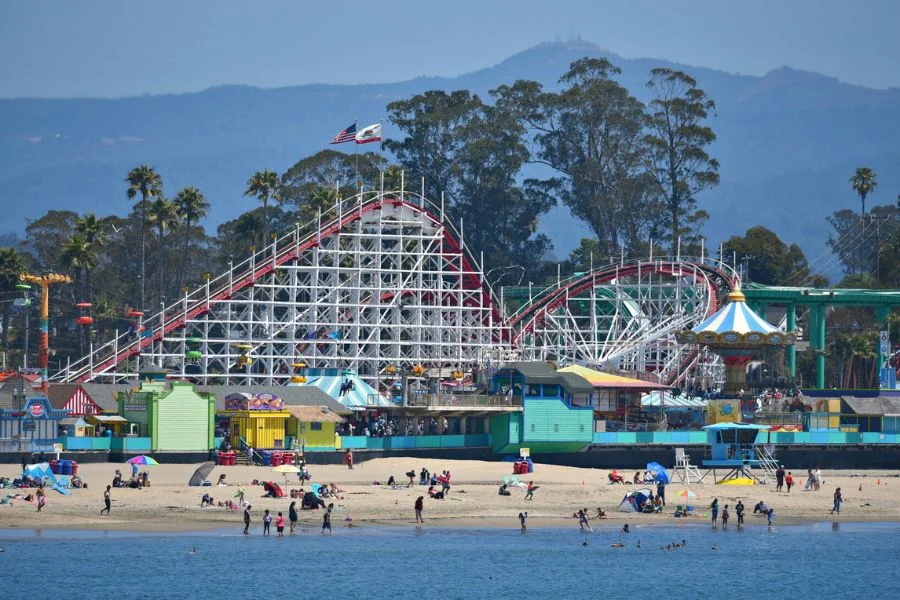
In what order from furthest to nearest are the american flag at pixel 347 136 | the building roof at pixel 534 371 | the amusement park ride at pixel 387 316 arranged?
1. the american flag at pixel 347 136
2. the amusement park ride at pixel 387 316
3. the building roof at pixel 534 371

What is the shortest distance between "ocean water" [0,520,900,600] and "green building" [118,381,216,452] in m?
15.1

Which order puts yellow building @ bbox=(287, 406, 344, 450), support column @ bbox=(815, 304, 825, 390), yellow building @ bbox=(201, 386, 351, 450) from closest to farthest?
A: yellow building @ bbox=(201, 386, 351, 450)
yellow building @ bbox=(287, 406, 344, 450)
support column @ bbox=(815, 304, 825, 390)

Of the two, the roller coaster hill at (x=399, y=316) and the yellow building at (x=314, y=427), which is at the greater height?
the roller coaster hill at (x=399, y=316)

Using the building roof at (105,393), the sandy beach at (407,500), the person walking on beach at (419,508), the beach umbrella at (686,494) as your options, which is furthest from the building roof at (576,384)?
the building roof at (105,393)

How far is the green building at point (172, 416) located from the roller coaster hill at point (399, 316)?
970 cm

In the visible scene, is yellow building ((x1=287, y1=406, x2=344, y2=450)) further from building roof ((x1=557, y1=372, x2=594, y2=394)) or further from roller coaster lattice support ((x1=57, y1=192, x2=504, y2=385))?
roller coaster lattice support ((x1=57, y1=192, x2=504, y2=385))

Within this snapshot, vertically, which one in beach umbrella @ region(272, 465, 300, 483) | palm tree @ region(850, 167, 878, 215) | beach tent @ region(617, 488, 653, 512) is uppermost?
palm tree @ region(850, 167, 878, 215)

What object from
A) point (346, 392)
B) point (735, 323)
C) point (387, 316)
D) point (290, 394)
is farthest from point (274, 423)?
point (387, 316)

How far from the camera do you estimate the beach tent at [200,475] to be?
57.2 m

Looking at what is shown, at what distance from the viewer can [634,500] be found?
56.7m

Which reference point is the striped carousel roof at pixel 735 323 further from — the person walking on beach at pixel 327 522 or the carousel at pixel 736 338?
the person walking on beach at pixel 327 522

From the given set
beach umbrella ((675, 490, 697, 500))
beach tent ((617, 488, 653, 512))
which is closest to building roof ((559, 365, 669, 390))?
beach umbrella ((675, 490, 697, 500))

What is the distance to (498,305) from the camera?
301ft

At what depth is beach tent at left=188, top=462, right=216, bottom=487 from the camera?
2251 inches
